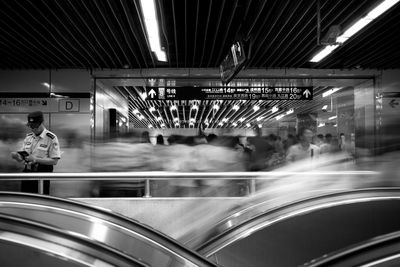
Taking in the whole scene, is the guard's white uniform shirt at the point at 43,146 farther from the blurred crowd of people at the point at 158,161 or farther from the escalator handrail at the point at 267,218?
the escalator handrail at the point at 267,218

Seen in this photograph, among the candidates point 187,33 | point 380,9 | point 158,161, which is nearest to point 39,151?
point 158,161

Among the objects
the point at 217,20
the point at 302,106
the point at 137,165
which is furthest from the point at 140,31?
the point at 302,106

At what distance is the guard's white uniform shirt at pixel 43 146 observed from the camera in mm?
4742

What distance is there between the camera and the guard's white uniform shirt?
4742mm

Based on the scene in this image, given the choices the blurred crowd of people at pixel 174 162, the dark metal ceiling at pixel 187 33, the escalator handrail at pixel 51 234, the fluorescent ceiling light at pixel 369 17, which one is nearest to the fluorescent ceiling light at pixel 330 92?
the dark metal ceiling at pixel 187 33

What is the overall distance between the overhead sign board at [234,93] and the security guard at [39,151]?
622cm

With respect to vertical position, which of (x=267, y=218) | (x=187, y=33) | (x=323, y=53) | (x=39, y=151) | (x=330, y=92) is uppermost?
(x=187, y=33)

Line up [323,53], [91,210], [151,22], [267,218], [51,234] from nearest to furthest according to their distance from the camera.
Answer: [51,234]
[91,210]
[267,218]
[151,22]
[323,53]

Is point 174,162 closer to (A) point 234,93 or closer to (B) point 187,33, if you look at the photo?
(B) point 187,33

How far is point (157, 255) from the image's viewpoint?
1581mm

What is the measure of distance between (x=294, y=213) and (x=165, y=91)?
8.55 metres

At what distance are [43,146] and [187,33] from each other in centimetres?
416

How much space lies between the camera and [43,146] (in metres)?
4.75

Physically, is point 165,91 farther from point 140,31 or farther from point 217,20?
point 217,20
